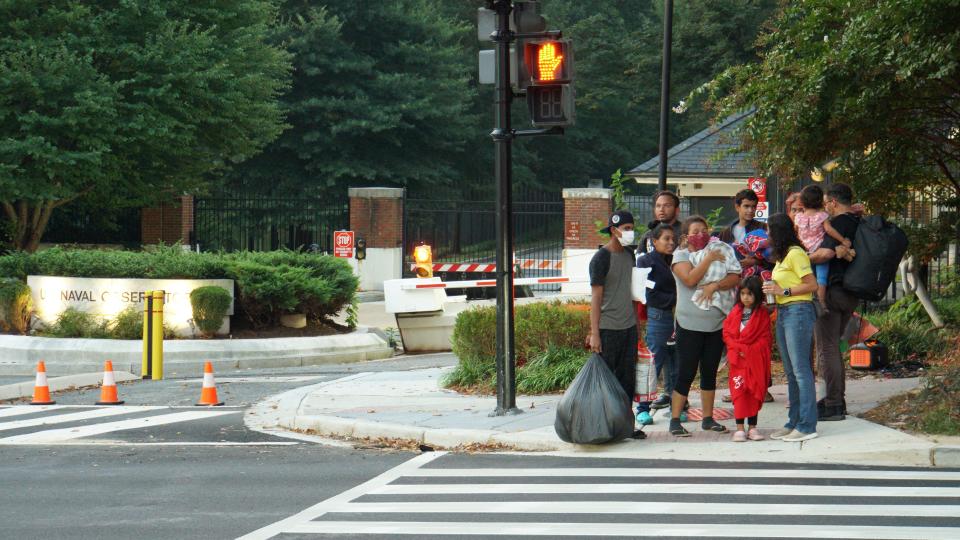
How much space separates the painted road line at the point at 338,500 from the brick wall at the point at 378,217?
82.3ft

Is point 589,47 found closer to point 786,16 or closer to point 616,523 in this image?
point 786,16

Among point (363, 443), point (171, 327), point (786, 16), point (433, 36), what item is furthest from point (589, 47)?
point (363, 443)

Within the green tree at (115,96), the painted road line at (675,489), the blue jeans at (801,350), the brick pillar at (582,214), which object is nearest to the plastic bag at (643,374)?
the blue jeans at (801,350)

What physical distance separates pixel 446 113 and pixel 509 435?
37.5 metres

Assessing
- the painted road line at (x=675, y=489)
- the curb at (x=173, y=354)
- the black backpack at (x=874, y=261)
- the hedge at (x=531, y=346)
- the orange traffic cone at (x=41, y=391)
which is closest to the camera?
the painted road line at (x=675, y=489)

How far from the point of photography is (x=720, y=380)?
1393cm

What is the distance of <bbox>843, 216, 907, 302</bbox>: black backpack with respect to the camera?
10.5 meters

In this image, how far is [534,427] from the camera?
1116cm

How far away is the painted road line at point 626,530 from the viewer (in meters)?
7.34

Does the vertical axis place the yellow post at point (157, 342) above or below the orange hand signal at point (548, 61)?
below

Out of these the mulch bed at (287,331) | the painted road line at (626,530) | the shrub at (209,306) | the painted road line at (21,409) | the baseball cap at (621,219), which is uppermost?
the baseball cap at (621,219)

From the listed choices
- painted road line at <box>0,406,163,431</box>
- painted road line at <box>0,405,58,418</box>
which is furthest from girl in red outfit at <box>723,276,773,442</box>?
painted road line at <box>0,405,58,418</box>

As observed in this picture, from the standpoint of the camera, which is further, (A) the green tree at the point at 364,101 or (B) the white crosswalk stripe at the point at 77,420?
(A) the green tree at the point at 364,101

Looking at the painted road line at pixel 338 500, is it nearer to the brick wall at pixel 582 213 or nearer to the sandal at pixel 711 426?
the sandal at pixel 711 426
